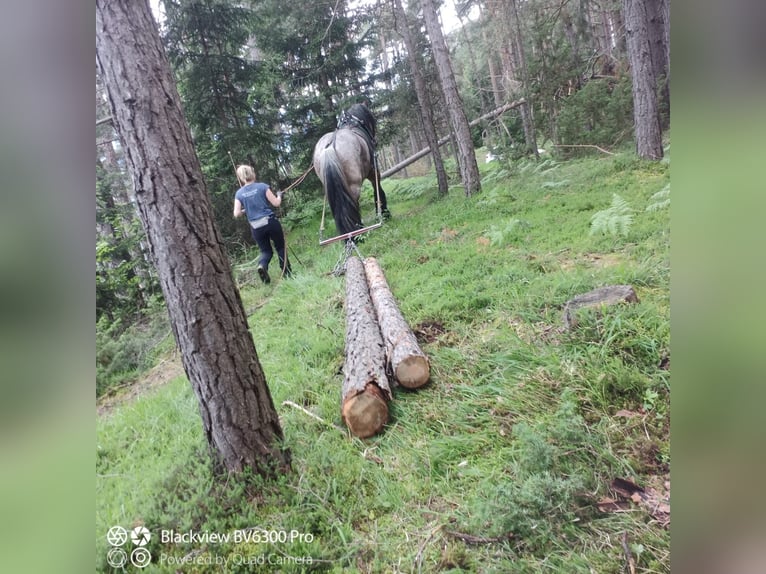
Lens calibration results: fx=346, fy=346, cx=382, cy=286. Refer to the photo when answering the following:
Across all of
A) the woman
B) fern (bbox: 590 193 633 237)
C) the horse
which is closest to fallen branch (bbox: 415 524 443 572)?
fern (bbox: 590 193 633 237)

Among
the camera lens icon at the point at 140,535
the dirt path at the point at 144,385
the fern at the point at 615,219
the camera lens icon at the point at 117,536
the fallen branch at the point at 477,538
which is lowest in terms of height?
the fallen branch at the point at 477,538

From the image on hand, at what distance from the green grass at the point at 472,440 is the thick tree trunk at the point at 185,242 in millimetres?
201

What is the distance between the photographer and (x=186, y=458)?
154 cm

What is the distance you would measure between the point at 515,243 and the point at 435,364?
1.42m

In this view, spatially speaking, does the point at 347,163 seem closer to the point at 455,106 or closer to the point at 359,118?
the point at 359,118

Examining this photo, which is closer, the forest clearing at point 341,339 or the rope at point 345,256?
the forest clearing at point 341,339

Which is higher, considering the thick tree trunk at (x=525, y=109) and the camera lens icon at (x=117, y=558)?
the thick tree trunk at (x=525, y=109)

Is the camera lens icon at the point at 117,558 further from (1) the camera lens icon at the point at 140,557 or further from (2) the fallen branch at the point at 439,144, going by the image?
(2) the fallen branch at the point at 439,144

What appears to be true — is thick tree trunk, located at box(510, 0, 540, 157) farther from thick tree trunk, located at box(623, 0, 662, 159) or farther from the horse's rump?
the horse's rump

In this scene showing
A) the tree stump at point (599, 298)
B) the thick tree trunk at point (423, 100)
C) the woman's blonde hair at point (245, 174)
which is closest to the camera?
the tree stump at point (599, 298)

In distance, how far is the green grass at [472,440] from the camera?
1.20 meters

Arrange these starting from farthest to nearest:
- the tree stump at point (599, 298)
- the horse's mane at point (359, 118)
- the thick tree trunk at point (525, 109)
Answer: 1. the thick tree trunk at point (525, 109)
2. the horse's mane at point (359, 118)
3. the tree stump at point (599, 298)

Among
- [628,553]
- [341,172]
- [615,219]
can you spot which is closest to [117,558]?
[628,553]

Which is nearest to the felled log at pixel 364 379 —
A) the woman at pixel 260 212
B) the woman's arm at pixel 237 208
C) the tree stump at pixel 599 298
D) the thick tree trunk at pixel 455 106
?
the tree stump at pixel 599 298
